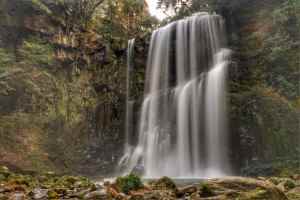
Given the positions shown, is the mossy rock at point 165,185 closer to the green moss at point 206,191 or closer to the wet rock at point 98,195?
the green moss at point 206,191

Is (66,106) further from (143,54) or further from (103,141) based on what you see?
(143,54)

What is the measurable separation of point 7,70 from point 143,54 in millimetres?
7549

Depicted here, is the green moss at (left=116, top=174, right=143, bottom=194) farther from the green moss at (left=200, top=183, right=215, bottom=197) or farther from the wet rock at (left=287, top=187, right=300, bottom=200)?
the wet rock at (left=287, top=187, right=300, bottom=200)

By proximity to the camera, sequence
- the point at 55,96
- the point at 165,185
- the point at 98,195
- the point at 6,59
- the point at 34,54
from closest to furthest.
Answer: the point at 98,195 → the point at 165,185 → the point at 6,59 → the point at 55,96 → the point at 34,54

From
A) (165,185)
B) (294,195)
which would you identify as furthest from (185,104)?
(294,195)

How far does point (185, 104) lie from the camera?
16.6 metres

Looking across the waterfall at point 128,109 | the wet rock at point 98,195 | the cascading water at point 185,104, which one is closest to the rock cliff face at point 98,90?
the waterfall at point 128,109

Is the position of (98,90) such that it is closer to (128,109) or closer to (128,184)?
(128,109)

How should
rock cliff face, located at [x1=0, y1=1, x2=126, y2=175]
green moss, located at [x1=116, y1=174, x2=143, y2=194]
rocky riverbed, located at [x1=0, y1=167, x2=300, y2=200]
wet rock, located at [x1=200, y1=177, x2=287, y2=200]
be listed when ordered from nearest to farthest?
wet rock, located at [x1=200, y1=177, x2=287, y2=200], rocky riverbed, located at [x1=0, y1=167, x2=300, y2=200], green moss, located at [x1=116, y1=174, x2=143, y2=194], rock cliff face, located at [x1=0, y1=1, x2=126, y2=175]

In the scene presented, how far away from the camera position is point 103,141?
18484 mm

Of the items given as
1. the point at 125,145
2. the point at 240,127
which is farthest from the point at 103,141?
the point at 240,127

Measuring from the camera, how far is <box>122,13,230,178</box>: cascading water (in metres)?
15.0

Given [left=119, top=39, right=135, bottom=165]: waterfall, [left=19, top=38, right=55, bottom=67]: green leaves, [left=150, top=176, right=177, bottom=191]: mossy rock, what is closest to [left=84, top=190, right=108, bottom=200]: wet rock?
[left=150, top=176, right=177, bottom=191]: mossy rock

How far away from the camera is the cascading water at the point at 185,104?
15047 mm
